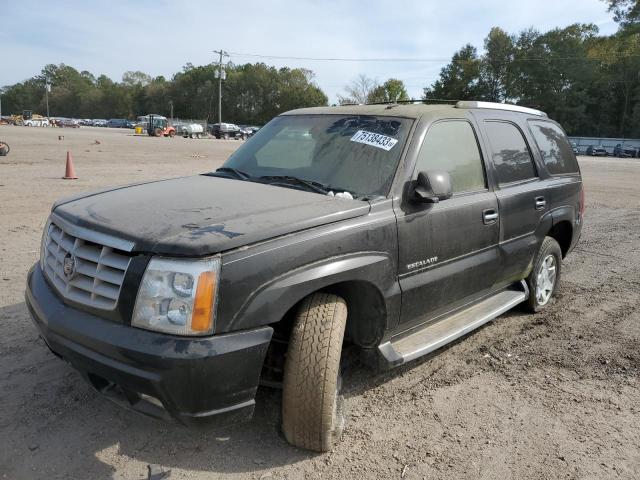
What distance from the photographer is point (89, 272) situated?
251 cm

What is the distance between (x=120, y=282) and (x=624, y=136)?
280ft

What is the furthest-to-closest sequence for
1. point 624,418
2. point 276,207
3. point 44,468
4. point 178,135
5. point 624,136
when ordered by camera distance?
point 624,136 < point 178,135 < point 624,418 < point 276,207 < point 44,468

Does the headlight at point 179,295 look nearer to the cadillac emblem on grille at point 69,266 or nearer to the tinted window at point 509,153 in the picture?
the cadillac emblem on grille at point 69,266

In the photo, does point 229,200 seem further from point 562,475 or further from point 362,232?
point 562,475

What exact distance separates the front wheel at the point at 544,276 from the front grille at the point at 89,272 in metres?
3.64

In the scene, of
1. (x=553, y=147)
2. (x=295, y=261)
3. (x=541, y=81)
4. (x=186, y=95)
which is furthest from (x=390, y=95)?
(x=186, y=95)

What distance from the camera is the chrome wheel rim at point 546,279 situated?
4.84m

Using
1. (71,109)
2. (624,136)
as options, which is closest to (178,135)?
(624,136)

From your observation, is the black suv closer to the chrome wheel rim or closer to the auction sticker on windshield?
the auction sticker on windshield

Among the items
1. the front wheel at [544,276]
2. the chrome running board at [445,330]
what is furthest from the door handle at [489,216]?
the front wheel at [544,276]

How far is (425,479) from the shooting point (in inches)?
101

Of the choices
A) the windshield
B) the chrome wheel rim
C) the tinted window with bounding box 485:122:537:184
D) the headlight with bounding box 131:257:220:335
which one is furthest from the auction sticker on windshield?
the chrome wheel rim

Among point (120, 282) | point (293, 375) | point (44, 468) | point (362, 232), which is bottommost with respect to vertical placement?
point (44, 468)

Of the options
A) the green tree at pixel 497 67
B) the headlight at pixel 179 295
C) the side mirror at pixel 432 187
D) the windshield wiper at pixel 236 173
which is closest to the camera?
the headlight at pixel 179 295
